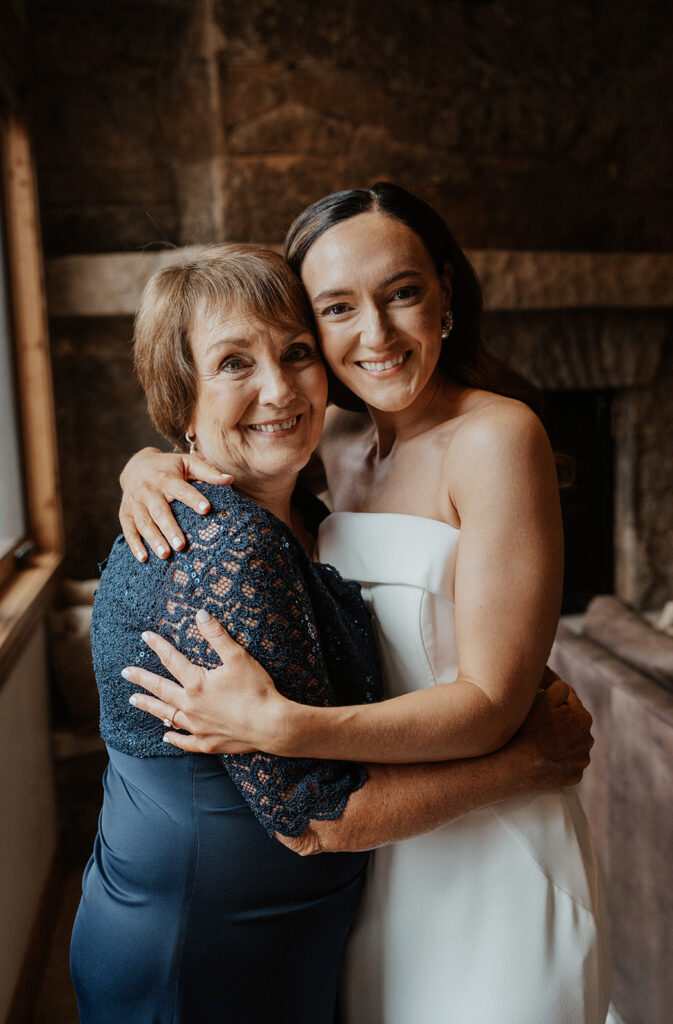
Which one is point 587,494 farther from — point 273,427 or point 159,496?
point 159,496

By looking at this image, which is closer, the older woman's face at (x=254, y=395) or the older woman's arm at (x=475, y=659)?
the older woman's arm at (x=475, y=659)

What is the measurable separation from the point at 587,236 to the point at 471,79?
858mm

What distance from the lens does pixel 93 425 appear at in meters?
3.21

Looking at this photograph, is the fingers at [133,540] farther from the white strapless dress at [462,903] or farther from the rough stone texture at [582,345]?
the rough stone texture at [582,345]

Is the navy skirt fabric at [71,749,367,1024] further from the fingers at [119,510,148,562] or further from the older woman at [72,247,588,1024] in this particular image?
the fingers at [119,510,148,562]

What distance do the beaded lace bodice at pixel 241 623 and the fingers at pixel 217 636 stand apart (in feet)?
0.03

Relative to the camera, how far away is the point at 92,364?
10.4 feet

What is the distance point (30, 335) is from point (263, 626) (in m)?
2.40

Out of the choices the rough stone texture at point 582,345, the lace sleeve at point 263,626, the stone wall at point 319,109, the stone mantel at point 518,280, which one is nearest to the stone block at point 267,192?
the stone wall at point 319,109

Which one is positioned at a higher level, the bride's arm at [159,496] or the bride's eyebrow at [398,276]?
the bride's eyebrow at [398,276]

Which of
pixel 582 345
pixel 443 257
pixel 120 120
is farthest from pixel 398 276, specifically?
pixel 582 345

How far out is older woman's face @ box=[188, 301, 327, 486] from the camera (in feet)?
3.63

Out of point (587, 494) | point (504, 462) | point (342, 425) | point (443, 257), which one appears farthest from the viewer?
point (587, 494)

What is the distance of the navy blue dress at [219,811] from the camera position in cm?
91
